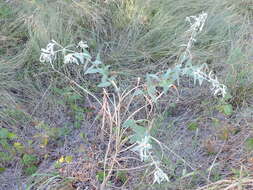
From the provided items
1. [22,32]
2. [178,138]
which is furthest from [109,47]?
[178,138]

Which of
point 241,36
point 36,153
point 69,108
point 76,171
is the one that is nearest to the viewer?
point 76,171

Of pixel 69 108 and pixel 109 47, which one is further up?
pixel 109 47

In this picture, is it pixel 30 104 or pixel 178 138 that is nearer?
pixel 178 138

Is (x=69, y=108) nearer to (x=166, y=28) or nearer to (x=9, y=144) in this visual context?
(x=9, y=144)

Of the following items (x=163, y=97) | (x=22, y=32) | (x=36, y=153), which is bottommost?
(x=36, y=153)

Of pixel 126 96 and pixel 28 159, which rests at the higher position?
pixel 126 96

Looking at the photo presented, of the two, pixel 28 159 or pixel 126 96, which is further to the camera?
pixel 126 96

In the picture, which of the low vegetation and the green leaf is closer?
the low vegetation

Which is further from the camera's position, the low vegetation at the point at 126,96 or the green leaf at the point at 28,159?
the green leaf at the point at 28,159

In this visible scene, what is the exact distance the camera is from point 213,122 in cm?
195

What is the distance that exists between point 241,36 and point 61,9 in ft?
3.57

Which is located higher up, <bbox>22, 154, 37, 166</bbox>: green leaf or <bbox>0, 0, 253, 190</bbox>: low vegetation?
<bbox>0, 0, 253, 190</bbox>: low vegetation

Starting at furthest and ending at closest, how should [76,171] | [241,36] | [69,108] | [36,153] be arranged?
[241,36], [69,108], [36,153], [76,171]

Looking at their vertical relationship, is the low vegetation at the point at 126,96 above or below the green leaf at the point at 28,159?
above
